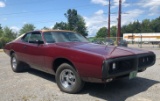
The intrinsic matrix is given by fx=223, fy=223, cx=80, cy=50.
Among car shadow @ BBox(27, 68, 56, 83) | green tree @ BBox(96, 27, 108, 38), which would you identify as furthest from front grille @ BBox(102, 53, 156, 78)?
green tree @ BBox(96, 27, 108, 38)

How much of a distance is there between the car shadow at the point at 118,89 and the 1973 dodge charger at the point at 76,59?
1.45 ft

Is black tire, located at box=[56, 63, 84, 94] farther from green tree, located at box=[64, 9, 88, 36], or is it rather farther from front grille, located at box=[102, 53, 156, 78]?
green tree, located at box=[64, 9, 88, 36]

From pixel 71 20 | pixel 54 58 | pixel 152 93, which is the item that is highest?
pixel 71 20

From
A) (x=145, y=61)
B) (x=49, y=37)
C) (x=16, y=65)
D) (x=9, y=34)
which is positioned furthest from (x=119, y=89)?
(x=9, y=34)

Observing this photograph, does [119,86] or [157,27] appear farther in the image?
[157,27]

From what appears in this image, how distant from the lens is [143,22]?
354 feet

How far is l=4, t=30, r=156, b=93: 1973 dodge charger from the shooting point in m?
4.45

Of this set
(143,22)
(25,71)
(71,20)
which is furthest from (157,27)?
(25,71)

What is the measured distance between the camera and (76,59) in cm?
480

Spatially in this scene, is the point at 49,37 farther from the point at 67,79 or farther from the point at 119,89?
the point at 119,89

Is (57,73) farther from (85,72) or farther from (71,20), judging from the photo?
(71,20)

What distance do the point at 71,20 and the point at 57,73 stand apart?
91549mm

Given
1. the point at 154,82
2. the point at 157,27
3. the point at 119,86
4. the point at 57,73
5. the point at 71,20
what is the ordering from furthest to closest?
the point at 157,27 → the point at 71,20 → the point at 154,82 → the point at 119,86 → the point at 57,73

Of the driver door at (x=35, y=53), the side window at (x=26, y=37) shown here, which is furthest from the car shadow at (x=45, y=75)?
the side window at (x=26, y=37)
